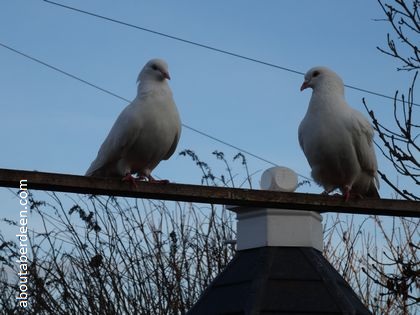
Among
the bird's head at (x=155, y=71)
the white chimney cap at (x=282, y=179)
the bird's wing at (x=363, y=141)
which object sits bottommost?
the white chimney cap at (x=282, y=179)

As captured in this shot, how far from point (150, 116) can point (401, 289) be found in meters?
1.81

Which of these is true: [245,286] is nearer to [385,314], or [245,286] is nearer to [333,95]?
[333,95]

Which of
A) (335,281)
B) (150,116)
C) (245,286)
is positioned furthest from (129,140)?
(335,281)

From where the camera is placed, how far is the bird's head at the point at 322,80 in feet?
18.7

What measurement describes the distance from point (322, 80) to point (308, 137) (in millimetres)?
552

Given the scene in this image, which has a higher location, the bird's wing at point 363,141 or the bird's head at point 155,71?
the bird's head at point 155,71

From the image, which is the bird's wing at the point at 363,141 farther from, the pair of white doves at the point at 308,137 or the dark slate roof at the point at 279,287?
the dark slate roof at the point at 279,287

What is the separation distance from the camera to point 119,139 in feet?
16.6

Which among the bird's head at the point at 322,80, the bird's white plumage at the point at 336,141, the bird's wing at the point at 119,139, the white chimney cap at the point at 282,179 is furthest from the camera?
the bird's head at the point at 322,80

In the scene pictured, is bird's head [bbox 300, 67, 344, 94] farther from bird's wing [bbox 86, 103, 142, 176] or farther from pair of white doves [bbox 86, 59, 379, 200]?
bird's wing [bbox 86, 103, 142, 176]

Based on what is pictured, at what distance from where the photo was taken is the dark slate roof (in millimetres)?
4344

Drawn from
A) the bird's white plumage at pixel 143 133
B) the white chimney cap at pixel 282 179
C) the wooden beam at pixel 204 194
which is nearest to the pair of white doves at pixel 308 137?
the bird's white plumage at pixel 143 133

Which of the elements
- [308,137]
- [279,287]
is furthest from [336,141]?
[279,287]

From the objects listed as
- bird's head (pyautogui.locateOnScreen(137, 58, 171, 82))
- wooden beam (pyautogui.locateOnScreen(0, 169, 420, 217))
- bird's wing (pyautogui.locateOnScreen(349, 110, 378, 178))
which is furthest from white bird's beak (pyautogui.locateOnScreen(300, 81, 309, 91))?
wooden beam (pyautogui.locateOnScreen(0, 169, 420, 217))
